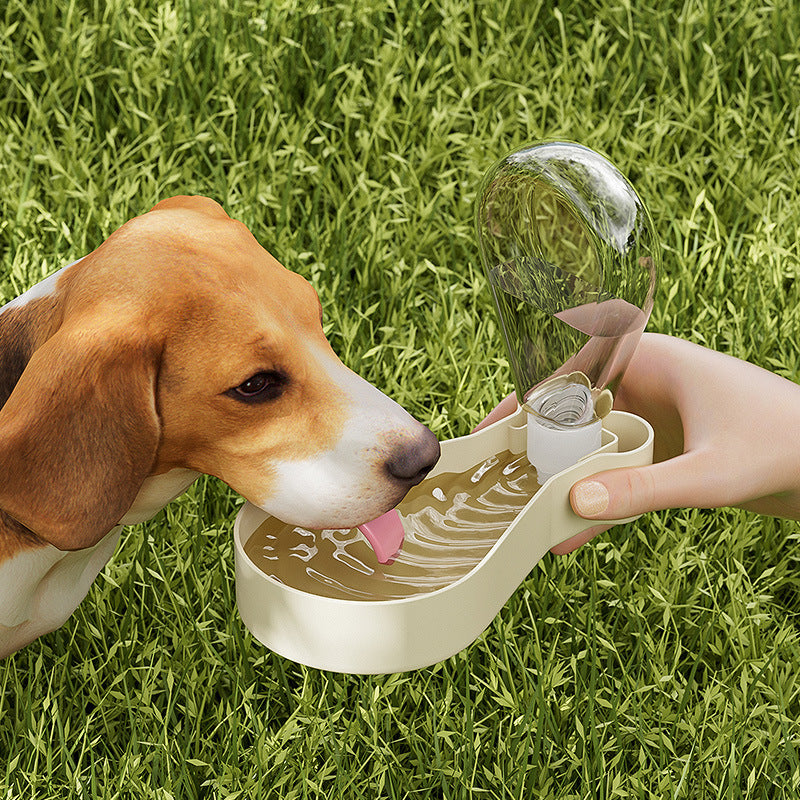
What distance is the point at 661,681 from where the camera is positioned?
2.05 meters

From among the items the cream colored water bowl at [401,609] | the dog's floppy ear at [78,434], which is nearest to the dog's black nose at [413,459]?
the cream colored water bowl at [401,609]

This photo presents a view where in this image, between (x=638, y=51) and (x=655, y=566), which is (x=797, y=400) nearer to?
(x=655, y=566)

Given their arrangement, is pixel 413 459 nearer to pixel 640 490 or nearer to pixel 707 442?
pixel 640 490

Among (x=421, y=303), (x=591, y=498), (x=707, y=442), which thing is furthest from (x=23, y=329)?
(x=421, y=303)

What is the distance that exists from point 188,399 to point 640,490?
66cm

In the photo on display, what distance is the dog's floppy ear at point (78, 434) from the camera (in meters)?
1.33

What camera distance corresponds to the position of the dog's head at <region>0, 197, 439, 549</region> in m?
1.35

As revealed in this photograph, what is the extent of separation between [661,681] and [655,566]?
32 cm

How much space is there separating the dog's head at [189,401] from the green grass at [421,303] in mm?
662

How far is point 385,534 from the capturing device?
5.39ft

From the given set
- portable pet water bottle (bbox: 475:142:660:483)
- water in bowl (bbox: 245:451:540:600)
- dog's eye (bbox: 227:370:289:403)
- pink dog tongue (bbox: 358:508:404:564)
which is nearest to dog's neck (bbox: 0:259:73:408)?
dog's eye (bbox: 227:370:289:403)

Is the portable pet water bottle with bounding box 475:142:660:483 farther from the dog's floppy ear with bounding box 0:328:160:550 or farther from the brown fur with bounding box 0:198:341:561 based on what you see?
the dog's floppy ear with bounding box 0:328:160:550

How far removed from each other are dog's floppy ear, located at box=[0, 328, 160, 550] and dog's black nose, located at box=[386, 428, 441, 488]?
291 millimetres

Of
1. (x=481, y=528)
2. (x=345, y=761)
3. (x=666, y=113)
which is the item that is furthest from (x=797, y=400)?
(x=666, y=113)
